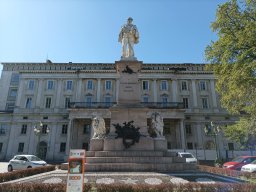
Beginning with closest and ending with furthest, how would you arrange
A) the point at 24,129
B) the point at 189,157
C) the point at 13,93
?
the point at 189,157, the point at 24,129, the point at 13,93

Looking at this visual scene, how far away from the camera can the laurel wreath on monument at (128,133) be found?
11.4 metres

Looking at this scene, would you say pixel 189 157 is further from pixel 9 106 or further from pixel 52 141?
pixel 9 106

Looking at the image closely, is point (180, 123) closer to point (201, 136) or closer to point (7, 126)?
point (201, 136)

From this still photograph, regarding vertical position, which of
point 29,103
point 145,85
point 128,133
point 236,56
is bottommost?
point 128,133

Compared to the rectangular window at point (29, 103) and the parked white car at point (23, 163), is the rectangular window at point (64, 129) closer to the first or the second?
the rectangular window at point (29, 103)

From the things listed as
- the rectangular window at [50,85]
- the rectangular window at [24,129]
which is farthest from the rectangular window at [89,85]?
the rectangular window at [24,129]

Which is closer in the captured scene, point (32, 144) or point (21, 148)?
point (32, 144)

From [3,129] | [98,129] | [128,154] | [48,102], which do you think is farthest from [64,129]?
[128,154]

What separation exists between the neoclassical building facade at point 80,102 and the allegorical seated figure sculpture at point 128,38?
26.0 meters

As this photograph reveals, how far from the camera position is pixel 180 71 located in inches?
1874

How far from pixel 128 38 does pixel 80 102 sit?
3005 cm

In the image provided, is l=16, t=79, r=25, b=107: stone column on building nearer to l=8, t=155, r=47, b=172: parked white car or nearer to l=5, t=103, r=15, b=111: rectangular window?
l=5, t=103, r=15, b=111: rectangular window

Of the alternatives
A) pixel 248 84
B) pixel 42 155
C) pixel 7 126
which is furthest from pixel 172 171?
pixel 7 126

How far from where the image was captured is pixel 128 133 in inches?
454
